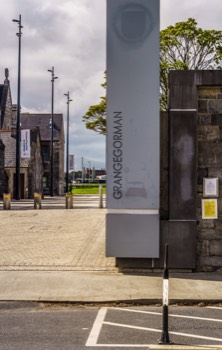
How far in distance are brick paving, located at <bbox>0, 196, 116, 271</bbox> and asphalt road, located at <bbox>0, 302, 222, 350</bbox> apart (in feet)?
11.9

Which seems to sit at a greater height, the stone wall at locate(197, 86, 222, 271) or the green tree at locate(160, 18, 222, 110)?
the green tree at locate(160, 18, 222, 110)

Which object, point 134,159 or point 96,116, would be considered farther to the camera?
point 96,116

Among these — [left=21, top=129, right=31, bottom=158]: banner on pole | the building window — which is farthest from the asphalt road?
the building window

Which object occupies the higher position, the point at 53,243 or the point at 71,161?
the point at 71,161

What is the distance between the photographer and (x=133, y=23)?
41.3 feet

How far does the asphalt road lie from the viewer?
7312mm

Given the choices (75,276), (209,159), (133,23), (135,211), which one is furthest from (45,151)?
(75,276)

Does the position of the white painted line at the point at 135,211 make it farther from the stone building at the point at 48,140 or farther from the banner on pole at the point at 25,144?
the stone building at the point at 48,140

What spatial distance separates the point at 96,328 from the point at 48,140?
6385 cm

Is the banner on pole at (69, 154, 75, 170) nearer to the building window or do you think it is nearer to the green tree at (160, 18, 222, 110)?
the building window

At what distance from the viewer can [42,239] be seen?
712 inches

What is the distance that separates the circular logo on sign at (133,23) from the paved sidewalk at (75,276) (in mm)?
5430

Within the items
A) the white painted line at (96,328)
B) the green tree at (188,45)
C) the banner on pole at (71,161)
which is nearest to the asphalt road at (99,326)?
the white painted line at (96,328)

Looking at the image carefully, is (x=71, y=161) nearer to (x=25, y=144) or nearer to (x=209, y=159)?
(x=25, y=144)
